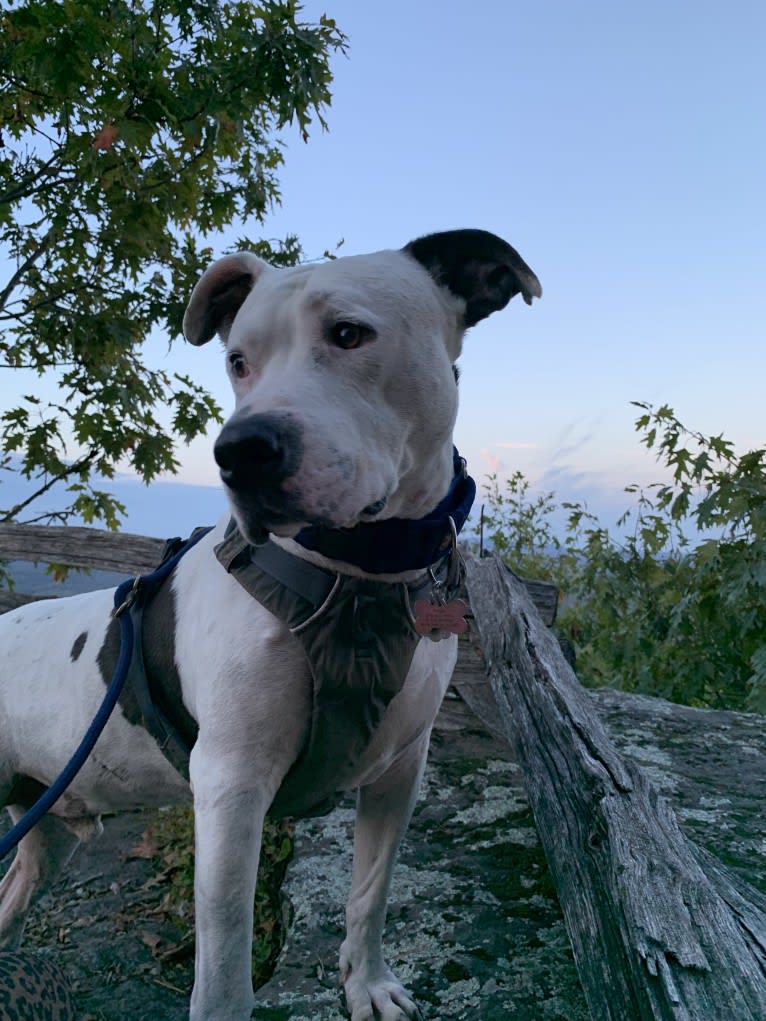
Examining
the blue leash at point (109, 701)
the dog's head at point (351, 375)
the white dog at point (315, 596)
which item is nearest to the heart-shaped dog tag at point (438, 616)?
the white dog at point (315, 596)

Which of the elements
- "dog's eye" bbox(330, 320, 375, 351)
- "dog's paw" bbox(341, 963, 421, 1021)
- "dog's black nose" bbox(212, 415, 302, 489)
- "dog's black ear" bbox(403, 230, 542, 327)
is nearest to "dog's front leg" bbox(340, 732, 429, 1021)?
"dog's paw" bbox(341, 963, 421, 1021)

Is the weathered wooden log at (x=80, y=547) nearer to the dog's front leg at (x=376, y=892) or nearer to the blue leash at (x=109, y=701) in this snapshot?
the blue leash at (x=109, y=701)

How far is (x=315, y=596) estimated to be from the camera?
5.98 feet

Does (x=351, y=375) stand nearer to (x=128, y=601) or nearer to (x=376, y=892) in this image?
(x=128, y=601)

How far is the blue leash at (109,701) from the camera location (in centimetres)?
196

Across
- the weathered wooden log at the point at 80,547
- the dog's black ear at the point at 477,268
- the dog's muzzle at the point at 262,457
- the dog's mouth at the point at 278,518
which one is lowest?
the dog's mouth at the point at 278,518

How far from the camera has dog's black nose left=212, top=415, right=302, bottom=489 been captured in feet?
5.12

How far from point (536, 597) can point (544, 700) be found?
1727mm

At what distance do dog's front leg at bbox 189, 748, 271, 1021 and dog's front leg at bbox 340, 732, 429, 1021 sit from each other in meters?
0.47

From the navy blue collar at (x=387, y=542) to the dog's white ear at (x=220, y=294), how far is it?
839mm

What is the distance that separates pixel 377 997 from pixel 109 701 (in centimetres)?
107

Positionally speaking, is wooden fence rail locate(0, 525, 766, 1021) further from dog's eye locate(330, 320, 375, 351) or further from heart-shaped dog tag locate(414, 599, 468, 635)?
dog's eye locate(330, 320, 375, 351)

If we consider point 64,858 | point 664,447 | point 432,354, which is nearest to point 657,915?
point 432,354

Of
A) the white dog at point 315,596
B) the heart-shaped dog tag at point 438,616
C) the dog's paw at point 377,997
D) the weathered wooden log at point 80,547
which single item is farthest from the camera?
the weathered wooden log at point 80,547
